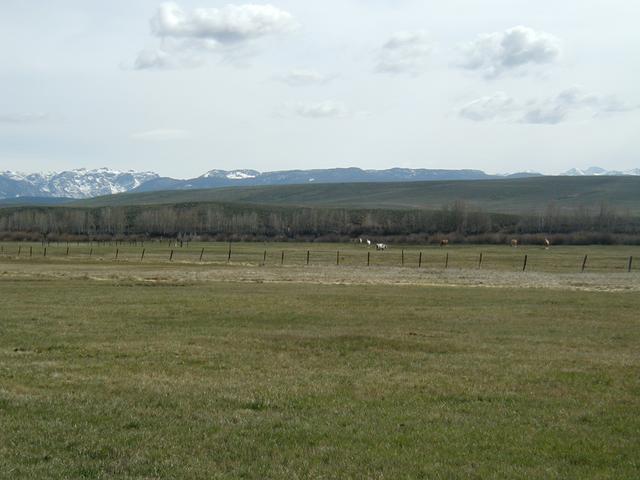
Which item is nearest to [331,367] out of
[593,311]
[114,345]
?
[114,345]

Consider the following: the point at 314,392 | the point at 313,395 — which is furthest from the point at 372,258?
the point at 313,395

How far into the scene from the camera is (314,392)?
39.4 ft

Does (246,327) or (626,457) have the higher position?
(626,457)

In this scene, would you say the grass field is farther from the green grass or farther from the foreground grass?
the green grass

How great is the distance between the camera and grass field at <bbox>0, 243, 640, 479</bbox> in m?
8.28

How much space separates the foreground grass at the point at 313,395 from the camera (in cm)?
827

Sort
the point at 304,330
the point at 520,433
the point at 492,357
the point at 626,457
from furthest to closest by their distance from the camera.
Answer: the point at 304,330 → the point at 492,357 → the point at 520,433 → the point at 626,457

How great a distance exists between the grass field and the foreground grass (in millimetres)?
35

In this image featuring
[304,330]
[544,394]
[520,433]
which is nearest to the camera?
[520,433]

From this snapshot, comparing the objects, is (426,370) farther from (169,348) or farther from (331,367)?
(169,348)

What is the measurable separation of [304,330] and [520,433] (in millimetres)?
11625

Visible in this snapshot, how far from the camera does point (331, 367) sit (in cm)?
1481

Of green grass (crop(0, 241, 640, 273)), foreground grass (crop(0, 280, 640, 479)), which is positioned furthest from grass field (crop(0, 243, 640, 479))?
green grass (crop(0, 241, 640, 273))

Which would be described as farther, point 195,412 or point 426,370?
point 426,370
